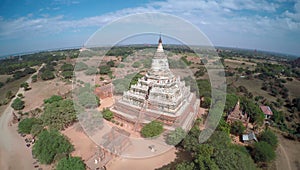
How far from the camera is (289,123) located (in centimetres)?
3512

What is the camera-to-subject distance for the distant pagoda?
26828 millimetres

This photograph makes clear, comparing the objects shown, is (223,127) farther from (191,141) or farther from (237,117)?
(191,141)

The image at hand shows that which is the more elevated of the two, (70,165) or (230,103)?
(230,103)

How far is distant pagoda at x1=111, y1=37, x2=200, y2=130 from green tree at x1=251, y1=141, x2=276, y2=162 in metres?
8.87

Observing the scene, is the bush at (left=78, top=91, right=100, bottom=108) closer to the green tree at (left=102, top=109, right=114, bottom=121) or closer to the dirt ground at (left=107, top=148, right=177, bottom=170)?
the green tree at (left=102, top=109, right=114, bottom=121)

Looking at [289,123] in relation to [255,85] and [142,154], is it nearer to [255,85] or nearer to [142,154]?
[142,154]

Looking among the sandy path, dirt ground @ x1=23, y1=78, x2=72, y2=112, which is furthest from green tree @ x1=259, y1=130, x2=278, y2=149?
dirt ground @ x1=23, y1=78, x2=72, y2=112

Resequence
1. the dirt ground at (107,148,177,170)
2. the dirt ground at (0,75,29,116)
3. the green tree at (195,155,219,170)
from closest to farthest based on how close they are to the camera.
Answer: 1. the green tree at (195,155,219,170)
2. the dirt ground at (107,148,177,170)
3. the dirt ground at (0,75,29,116)

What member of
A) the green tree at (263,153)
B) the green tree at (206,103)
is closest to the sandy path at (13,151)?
the green tree at (263,153)

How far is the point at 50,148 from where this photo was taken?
2022cm

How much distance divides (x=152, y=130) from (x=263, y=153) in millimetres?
13026

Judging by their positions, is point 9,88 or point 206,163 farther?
point 9,88

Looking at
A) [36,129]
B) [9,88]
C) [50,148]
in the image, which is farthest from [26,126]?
[9,88]

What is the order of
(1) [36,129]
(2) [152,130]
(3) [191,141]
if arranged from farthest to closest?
(1) [36,129], (2) [152,130], (3) [191,141]
